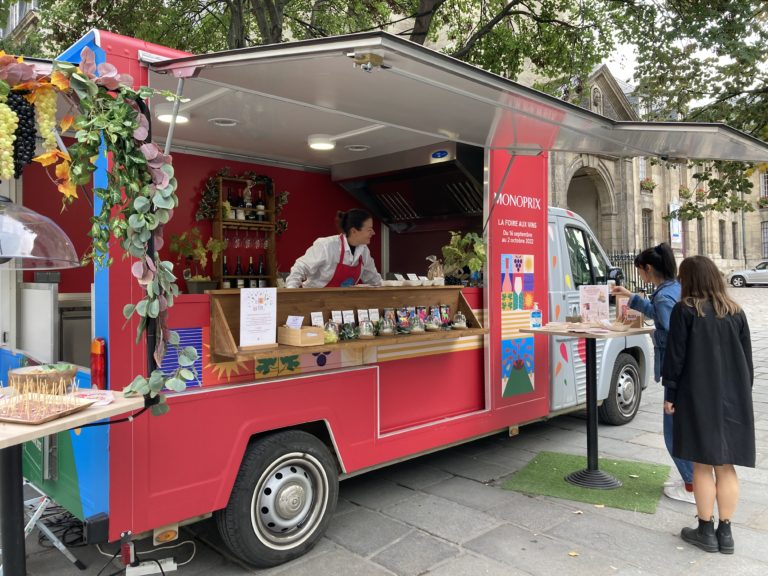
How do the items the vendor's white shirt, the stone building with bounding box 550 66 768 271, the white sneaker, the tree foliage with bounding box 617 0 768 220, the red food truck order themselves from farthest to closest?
the stone building with bounding box 550 66 768 271
the tree foliage with bounding box 617 0 768 220
the vendor's white shirt
the white sneaker
the red food truck

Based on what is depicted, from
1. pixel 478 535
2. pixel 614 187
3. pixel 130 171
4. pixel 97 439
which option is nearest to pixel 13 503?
pixel 97 439

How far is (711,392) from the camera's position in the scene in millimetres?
3451

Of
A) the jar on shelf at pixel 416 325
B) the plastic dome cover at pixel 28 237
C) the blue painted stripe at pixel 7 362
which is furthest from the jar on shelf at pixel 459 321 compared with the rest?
the blue painted stripe at pixel 7 362

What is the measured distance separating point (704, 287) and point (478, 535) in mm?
1997

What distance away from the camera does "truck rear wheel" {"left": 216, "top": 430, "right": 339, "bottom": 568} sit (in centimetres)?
319

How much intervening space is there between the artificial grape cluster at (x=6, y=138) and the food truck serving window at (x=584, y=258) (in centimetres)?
478

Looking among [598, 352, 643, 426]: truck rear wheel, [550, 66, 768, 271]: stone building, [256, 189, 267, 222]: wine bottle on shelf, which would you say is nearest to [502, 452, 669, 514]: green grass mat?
[598, 352, 643, 426]: truck rear wheel

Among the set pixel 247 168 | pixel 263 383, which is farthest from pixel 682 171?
pixel 263 383

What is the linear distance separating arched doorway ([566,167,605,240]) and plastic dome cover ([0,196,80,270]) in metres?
24.5

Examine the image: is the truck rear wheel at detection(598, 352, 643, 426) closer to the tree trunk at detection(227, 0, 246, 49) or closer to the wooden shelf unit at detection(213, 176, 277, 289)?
the wooden shelf unit at detection(213, 176, 277, 289)

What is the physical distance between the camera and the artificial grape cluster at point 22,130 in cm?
221

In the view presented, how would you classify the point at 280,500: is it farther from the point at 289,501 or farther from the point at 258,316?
the point at 258,316

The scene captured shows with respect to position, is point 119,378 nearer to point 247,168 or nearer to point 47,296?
point 47,296

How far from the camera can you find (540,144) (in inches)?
183
